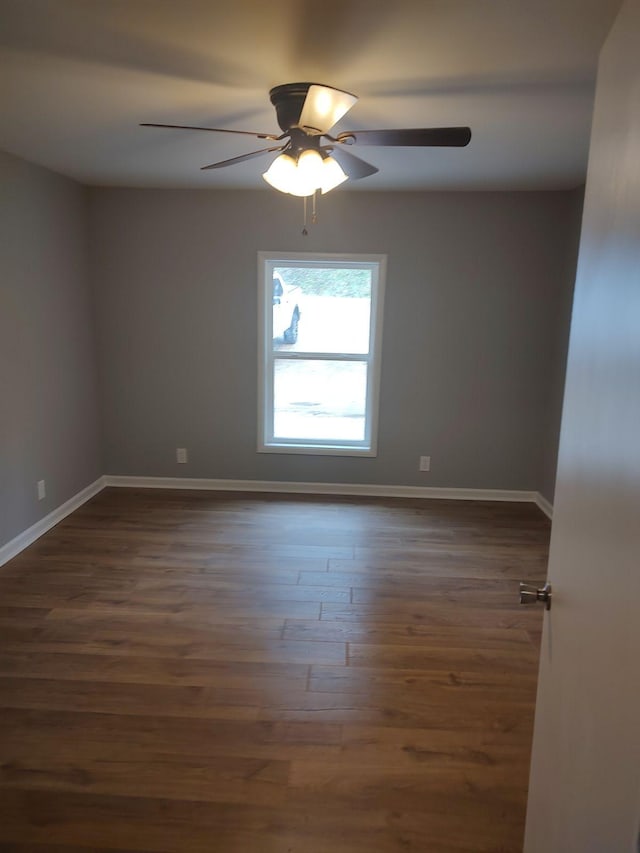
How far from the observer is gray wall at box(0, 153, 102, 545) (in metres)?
3.41

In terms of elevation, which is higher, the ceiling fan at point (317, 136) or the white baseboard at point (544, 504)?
the ceiling fan at point (317, 136)

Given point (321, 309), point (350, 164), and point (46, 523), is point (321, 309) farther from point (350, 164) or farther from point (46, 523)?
point (46, 523)

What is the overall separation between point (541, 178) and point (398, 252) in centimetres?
110

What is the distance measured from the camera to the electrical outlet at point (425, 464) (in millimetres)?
4645

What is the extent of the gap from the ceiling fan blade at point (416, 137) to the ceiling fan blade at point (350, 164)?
104mm

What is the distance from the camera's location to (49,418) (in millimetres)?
3895

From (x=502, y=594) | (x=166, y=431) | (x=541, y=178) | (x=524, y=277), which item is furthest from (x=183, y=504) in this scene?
(x=541, y=178)

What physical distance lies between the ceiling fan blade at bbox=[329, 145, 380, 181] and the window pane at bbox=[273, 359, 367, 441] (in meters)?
2.16

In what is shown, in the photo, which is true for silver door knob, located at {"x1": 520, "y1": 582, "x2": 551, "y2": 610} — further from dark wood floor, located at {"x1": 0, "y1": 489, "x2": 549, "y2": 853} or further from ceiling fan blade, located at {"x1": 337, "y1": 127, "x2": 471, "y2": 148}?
ceiling fan blade, located at {"x1": 337, "y1": 127, "x2": 471, "y2": 148}

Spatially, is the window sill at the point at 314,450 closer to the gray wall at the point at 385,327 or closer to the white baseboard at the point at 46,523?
the gray wall at the point at 385,327

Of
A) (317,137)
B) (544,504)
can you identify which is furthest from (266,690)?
(544,504)

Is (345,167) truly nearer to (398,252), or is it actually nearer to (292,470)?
(398,252)

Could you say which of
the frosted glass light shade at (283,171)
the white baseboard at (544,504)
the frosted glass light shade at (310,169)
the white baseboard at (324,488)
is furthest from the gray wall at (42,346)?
the white baseboard at (544,504)

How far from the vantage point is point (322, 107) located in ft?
6.66
